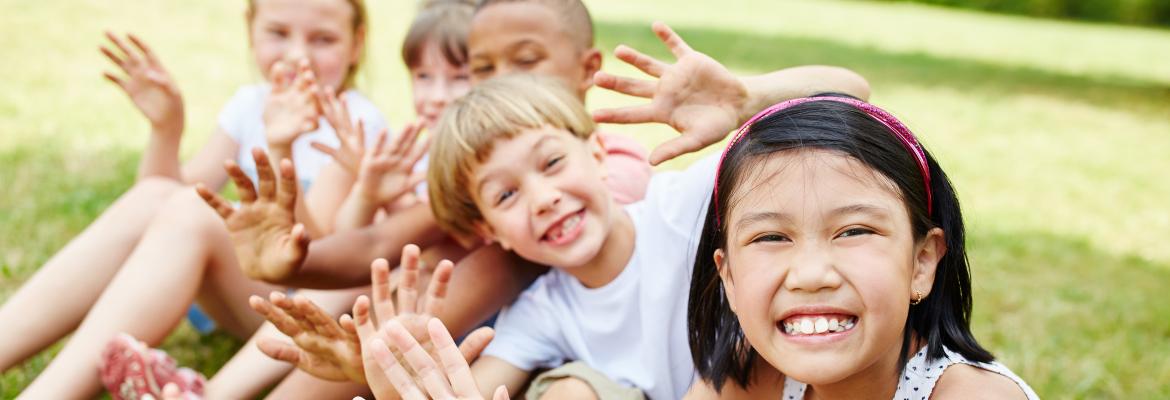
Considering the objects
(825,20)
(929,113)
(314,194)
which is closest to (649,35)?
(929,113)

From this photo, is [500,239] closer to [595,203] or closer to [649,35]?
[595,203]

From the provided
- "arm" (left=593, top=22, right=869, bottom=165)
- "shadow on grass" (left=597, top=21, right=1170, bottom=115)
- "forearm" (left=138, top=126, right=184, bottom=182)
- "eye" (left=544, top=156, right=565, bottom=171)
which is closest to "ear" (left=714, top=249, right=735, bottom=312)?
"arm" (left=593, top=22, right=869, bottom=165)

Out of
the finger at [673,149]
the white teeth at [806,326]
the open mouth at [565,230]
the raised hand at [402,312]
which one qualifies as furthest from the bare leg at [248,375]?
the white teeth at [806,326]

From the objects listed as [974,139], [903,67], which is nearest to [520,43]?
[974,139]

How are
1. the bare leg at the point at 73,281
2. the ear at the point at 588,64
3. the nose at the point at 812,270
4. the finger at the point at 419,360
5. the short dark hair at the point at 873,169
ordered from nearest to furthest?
the nose at the point at 812,270 → the short dark hair at the point at 873,169 → the finger at the point at 419,360 → the bare leg at the point at 73,281 → the ear at the point at 588,64

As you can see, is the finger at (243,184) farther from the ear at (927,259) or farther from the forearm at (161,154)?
the ear at (927,259)

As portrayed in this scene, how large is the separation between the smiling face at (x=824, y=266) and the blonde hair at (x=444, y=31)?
181 centimetres

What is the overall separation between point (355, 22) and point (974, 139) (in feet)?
16.4

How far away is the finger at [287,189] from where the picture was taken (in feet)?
7.82

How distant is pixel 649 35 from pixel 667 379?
33.1ft

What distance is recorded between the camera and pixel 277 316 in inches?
86.7

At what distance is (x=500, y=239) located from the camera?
8.13ft

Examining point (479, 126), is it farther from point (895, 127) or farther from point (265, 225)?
point (895, 127)

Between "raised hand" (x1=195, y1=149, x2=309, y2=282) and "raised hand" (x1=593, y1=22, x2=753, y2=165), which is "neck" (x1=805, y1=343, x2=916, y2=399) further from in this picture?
"raised hand" (x1=195, y1=149, x2=309, y2=282)
